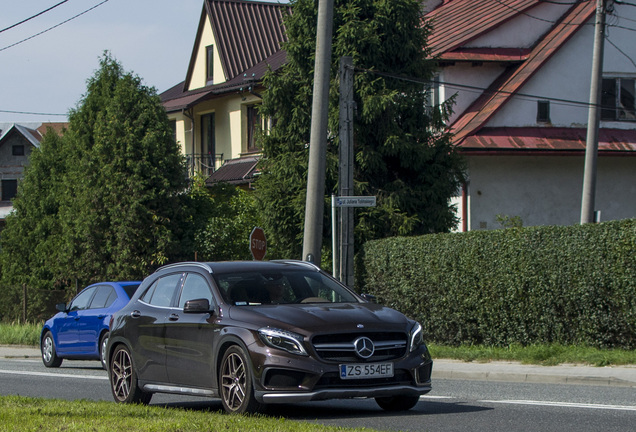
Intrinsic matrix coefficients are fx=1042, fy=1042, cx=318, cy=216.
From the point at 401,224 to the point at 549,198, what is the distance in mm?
8633

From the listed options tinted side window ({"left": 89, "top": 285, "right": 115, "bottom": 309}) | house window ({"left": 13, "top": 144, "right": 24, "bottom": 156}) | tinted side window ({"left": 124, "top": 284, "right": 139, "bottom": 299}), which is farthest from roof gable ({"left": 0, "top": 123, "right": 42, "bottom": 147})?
tinted side window ({"left": 124, "top": 284, "right": 139, "bottom": 299})

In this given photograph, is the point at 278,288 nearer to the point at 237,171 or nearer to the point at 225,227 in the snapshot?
the point at 225,227

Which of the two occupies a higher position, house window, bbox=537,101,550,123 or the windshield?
house window, bbox=537,101,550,123

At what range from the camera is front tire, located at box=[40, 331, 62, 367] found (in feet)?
64.8

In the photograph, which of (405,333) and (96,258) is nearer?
(405,333)

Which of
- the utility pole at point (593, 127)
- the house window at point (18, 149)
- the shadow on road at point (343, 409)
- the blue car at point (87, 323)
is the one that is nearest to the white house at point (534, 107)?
the utility pole at point (593, 127)

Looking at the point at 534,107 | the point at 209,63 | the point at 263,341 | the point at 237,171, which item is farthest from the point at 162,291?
the point at 209,63

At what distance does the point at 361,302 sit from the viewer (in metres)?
10.6

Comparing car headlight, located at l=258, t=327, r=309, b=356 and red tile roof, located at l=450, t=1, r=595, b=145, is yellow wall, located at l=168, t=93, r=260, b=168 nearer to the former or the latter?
red tile roof, located at l=450, t=1, r=595, b=145

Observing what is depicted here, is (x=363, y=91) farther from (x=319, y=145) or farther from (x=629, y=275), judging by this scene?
(x=629, y=275)

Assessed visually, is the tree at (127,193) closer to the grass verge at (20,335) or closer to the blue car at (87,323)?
the grass verge at (20,335)

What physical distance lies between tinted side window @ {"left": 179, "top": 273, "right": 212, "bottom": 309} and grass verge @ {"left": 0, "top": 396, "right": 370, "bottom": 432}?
122cm

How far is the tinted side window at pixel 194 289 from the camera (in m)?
10.5

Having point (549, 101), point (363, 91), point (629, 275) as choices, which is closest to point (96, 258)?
point (363, 91)
